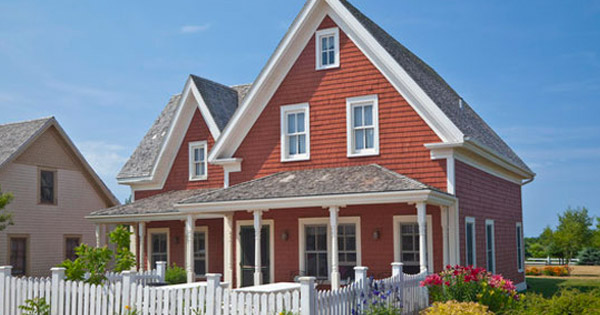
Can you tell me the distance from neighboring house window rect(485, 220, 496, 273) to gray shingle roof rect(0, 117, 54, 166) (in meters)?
19.5

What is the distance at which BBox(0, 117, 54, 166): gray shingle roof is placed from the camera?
29781 millimetres

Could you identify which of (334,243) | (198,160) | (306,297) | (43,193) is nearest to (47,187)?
(43,193)

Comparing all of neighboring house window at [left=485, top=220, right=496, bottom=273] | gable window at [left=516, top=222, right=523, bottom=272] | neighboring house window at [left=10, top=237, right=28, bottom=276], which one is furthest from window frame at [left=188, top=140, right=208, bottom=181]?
gable window at [left=516, top=222, right=523, bottom=272]

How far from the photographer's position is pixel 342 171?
67.8 feet

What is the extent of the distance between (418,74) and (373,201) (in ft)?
20.0

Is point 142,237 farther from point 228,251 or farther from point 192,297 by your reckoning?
point 192,297

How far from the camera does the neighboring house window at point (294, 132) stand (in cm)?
2197

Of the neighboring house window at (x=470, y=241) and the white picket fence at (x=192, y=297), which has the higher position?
the neighboring house window at (x=470, y=241)

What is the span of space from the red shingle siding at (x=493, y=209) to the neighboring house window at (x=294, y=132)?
16.1ft

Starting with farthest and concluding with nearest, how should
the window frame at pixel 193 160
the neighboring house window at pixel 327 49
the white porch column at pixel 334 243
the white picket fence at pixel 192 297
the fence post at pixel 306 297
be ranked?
the window frame at pixel 193 160
the neighboring house window at pixel 327 49
the white porch column at pixel 334 243
the white picket fence at pixel 192 297
the fence post at pixel 306 297

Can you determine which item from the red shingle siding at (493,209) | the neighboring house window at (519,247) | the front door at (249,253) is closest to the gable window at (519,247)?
the neighboring house window at (519,247)

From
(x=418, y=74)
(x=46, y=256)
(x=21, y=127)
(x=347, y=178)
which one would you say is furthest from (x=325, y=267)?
(x=21, y=127)

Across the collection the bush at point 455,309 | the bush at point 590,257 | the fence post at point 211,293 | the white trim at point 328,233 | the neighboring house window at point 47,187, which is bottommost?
the bush at point 590,257

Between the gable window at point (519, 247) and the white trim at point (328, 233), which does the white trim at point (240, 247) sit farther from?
the gable window at point (519, 247)
